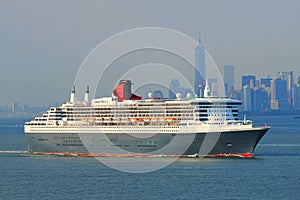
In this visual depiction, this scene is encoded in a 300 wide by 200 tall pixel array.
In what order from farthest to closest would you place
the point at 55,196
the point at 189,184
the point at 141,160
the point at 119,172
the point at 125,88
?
1. the point at 125,88
2. the point at 141,160
3. the point at 119,172
4. the point at 189,184
5. the point at 55,196

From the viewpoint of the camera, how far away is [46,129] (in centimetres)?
7250

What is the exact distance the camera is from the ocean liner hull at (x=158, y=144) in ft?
205

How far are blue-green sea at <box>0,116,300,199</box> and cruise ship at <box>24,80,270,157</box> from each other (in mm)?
1835

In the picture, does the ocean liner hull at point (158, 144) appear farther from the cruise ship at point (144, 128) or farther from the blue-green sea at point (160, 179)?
the blue-green sea at point (160, 179)

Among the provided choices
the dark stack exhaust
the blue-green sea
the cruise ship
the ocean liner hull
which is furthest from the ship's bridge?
the dark stack exhaust

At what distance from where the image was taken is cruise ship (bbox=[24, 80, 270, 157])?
2474 inches

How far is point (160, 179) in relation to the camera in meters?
50.5

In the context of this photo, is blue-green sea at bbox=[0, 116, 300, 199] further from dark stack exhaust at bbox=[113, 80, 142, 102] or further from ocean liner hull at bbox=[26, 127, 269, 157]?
dark stack exhaust at bbox=[113, 80, 142, 102]

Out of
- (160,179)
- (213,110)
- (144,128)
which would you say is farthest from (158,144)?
(160,179)

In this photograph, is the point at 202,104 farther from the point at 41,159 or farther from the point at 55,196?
the point at 55,196

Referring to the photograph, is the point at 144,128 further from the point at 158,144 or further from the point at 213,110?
the point at 213,110

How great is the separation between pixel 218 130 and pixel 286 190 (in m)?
17.5

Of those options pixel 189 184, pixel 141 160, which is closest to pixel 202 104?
pixel 141 160

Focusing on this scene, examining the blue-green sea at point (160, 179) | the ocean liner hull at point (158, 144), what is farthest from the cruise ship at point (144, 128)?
the blue-green sea at point (160, 179)
